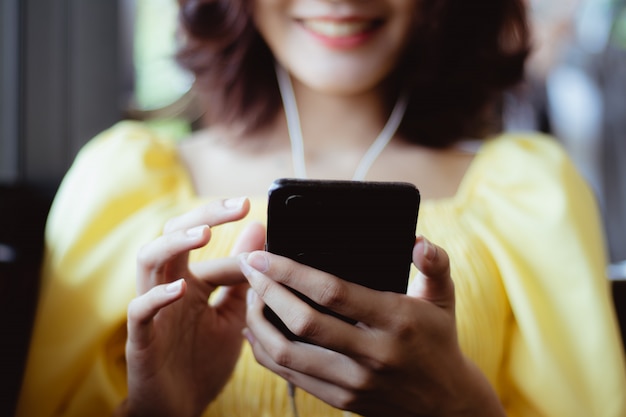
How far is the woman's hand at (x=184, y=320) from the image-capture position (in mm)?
353

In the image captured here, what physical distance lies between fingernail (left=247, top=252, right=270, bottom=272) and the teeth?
0.91ft

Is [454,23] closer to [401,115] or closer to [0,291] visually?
[401,115]

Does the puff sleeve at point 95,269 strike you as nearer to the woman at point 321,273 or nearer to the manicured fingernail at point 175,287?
the woman at point 321,273

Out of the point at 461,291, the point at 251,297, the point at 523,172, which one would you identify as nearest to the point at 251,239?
the point at 251,297

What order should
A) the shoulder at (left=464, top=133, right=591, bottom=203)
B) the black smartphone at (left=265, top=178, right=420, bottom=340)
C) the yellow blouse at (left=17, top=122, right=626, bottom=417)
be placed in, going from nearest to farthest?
the black smartphone at (left=265, top=178, right=420, bottom=340)
the yellow blouse at (left=17, top=122, right=626, bottom=417)
the shoulder at (left=464, top=133, right=591, bottom=203)

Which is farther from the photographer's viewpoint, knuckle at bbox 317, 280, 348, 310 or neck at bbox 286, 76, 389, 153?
neck at bbox 286, 76, 389, 153

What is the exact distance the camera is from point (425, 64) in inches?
25.3

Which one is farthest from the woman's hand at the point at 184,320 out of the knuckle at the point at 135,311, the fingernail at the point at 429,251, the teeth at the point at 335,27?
the teeth at the point at 335,27

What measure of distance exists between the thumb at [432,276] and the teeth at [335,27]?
0.25 metres

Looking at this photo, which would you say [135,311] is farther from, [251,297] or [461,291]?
[461,291]

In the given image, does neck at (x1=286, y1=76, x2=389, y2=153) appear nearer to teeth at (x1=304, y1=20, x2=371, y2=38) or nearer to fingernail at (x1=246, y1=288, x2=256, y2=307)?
teeth at (x1=304, y1=20, x2=371, y2=38)

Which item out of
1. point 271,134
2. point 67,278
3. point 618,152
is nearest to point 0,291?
point 67,278

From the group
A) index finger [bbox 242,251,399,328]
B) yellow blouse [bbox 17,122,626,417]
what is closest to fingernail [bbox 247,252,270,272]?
index finger [bbox 242,251,399,328]

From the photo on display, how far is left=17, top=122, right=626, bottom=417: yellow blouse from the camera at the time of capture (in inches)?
18.9
